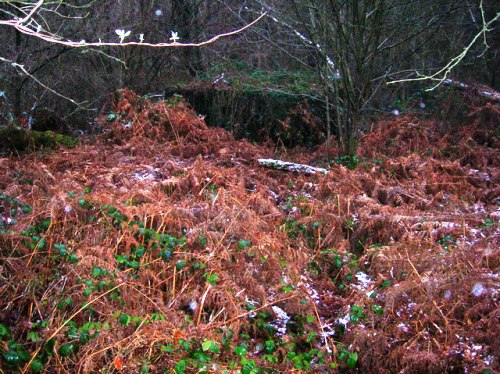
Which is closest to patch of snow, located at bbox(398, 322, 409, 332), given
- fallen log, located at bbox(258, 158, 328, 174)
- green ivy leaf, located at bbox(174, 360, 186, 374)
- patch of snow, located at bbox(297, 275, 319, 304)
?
patch of snow, located at bbox(297, 275, 319, 304)

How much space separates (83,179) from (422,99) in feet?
24.2

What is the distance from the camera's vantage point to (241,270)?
466 cm

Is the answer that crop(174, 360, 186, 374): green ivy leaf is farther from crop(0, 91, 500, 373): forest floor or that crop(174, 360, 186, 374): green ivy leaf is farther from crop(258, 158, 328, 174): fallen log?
crop(258, 158, 328, 174): fallen log

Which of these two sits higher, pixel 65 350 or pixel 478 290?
pixel 478 290

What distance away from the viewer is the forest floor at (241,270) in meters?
3.69

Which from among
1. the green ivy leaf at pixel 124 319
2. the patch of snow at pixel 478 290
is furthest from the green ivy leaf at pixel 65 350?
the patch of snow at pixel 478 290

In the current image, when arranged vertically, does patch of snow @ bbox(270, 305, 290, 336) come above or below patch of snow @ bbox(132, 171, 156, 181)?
below

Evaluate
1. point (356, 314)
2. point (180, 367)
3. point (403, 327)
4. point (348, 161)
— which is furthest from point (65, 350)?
point (348, 161)

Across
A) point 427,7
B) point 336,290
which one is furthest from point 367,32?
point 336,290

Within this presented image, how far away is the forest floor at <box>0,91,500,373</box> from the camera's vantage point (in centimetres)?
369

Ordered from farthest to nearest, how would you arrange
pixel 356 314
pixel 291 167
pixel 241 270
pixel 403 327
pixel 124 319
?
pixel 291 167 < pixel 241 270 < pixel 356 314 < pixel 403 327 < pixel 124 319

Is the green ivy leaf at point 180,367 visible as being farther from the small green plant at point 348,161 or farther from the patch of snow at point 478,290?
the small green plant at point 348,161

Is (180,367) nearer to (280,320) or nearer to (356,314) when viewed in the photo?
(280,320)

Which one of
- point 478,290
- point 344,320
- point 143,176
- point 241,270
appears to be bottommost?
point 344,320
